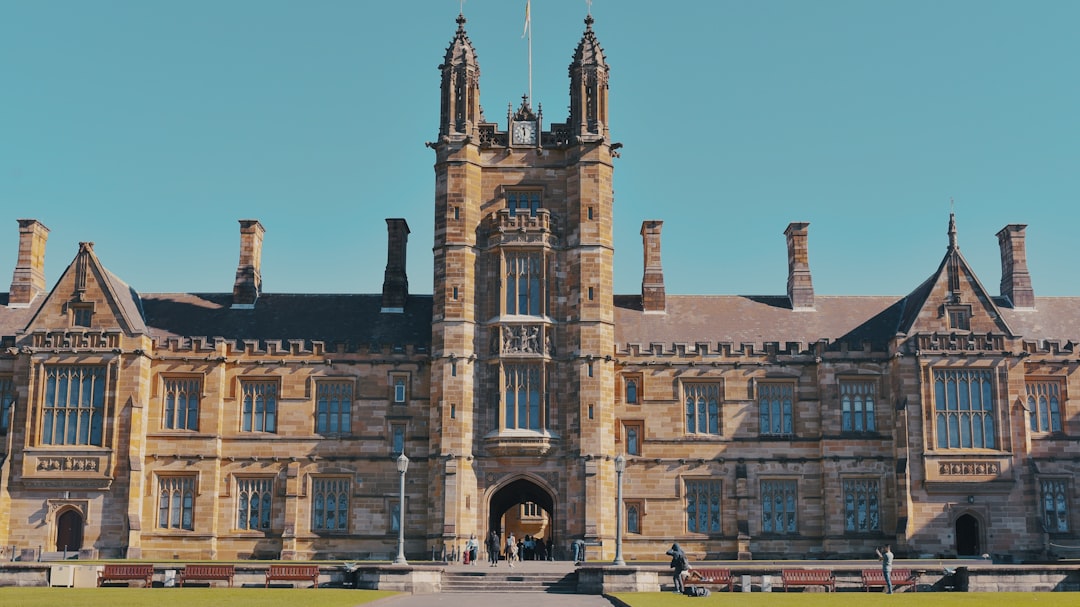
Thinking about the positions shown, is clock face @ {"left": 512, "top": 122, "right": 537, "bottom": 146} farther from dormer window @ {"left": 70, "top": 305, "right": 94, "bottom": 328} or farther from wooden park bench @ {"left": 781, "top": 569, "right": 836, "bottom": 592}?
wooden park bench @ {"left": 781, "top": 569, "right": 836, "bottom": 592}

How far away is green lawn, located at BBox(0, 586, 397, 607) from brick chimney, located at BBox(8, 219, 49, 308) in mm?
23489

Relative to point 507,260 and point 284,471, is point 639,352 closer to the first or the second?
point 507,260

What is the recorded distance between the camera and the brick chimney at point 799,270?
5597 cm

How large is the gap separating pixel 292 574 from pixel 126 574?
187 inches

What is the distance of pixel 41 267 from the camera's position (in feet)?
185

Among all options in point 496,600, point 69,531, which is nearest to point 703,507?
point 496,600

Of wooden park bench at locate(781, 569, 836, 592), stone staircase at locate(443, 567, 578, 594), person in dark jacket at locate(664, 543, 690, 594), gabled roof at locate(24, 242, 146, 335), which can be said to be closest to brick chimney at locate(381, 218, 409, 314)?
gabled roof at locate(24, 242, 146, 335)

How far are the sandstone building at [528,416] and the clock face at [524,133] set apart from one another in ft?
0.23

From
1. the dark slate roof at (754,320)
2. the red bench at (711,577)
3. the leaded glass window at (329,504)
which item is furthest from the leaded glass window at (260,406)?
the red bench at (711,577)

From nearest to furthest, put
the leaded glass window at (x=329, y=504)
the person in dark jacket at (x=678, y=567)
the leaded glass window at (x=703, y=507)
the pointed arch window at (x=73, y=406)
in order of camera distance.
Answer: the person in dark jacket at (x=678, y=567), the pointed arch window at (x=73, y=406), the leaded glass window at (x=329, y=504), the leaded glass window at (x=703, y=507)

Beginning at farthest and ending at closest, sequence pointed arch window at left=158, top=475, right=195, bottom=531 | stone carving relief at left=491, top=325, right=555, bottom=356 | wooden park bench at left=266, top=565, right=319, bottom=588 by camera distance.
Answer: pointed arch window at left=158, top=475, right=195, bottom=531, stone carving relief at left=491, top=325, right=555, bottom=356, wooden park bench at left=266, top=565, right=319, bottom=588

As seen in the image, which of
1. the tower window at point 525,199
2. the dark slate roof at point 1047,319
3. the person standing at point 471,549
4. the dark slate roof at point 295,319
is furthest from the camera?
the dark slate roof at point 1047,319

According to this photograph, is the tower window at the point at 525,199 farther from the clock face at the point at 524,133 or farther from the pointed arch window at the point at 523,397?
the pointed arch window at the point at 523,397

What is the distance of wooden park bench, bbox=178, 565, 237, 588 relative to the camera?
36.5 metres
